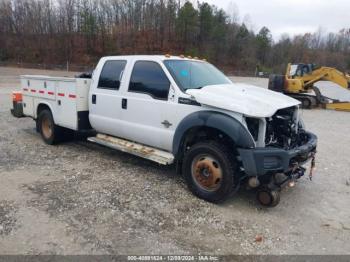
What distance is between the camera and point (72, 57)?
6241 cm

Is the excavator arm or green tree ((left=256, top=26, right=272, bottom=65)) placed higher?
green tree ((left=256, top=26, right=272, bottom=65))

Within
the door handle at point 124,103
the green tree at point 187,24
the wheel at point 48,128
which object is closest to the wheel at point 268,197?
the door handle at point 124,103

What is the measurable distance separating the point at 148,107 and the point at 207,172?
1.50 meters

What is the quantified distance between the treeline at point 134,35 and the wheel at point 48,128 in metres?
55.2

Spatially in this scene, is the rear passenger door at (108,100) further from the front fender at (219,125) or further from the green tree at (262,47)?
the green tree at (262,47)

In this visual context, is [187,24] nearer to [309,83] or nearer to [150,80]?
[309,83]

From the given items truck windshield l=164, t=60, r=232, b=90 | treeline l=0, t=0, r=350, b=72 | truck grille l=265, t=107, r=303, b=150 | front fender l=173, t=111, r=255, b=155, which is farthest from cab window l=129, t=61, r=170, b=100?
treeline l=0, t=0, r=350, b=72

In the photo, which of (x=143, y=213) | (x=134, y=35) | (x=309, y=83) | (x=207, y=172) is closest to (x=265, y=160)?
(x=207, y=172)

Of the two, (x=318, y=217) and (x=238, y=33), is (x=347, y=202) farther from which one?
(x=238, y=33)

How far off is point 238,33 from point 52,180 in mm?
85668

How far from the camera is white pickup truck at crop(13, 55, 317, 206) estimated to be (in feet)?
13.8

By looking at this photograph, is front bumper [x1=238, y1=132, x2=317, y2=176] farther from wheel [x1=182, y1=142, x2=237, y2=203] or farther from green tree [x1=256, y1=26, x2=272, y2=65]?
green tree [x1=256, y1=26, x2=272, y2=65]

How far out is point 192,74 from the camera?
5.32 m

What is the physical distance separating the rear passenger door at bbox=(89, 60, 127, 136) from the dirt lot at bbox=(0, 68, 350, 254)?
0.73 meters
